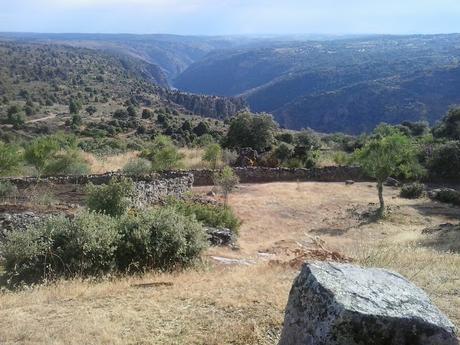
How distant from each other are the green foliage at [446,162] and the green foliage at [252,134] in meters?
10.9

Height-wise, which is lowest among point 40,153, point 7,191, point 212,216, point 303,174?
point 303,174

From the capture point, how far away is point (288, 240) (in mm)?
16297

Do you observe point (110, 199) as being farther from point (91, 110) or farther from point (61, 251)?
point (91, 110)

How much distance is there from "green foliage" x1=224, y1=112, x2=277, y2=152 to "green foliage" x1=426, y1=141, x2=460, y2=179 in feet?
35.7

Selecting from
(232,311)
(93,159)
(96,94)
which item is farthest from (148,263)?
(96,94)

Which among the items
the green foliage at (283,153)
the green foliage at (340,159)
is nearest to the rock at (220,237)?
the green foliage at (283,153)

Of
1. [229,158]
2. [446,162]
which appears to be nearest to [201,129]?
[229,158]

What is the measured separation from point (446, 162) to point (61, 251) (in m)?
23.6

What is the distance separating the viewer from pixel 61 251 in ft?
31.1

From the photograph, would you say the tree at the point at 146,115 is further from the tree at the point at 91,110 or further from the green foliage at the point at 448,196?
the green foliage at the point at 448,196

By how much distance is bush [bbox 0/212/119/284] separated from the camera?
926cm

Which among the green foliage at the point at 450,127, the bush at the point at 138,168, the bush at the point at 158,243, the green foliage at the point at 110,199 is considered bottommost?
the green foliage at the point at 450,127

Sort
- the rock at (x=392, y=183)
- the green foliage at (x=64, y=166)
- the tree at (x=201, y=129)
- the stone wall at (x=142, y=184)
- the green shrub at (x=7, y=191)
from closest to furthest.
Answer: the green shrub at (x=7, y=191) → the stone wall at (x=142, y=184) → the green foliage at (x=64, y=166) → the rock at (x=392, y=183) → the tree at (x=201, y=129)

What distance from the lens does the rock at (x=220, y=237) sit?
1407cm
